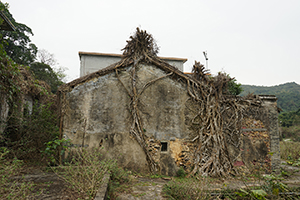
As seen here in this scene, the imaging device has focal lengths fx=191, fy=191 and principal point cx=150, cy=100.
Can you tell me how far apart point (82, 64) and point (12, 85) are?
972 cm

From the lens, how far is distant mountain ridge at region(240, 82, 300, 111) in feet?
101

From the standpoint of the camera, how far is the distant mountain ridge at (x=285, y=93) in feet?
101

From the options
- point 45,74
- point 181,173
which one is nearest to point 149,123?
point 181,173

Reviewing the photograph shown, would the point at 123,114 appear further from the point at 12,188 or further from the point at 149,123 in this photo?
the point at 12,188

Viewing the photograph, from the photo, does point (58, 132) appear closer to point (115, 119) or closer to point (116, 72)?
point (115, 119)

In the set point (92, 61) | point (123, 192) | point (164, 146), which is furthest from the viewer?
point (92, 61)

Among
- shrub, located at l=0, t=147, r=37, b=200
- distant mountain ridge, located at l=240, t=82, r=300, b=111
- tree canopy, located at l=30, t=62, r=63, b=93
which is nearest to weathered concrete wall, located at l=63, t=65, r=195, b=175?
shrub, located at l=0, t=147, r=37, b=200

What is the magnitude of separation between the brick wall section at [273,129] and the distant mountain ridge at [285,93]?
1887cm

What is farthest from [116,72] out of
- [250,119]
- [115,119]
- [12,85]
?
[250,119]

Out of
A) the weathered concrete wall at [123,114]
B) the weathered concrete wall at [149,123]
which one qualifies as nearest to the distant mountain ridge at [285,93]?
the weathered concrete wall at [149,123]

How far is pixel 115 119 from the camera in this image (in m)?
7.09

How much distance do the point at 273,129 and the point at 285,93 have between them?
3307 centimetres

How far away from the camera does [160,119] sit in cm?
737

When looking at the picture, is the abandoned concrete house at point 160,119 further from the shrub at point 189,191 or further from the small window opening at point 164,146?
the shrub at point 189,191
